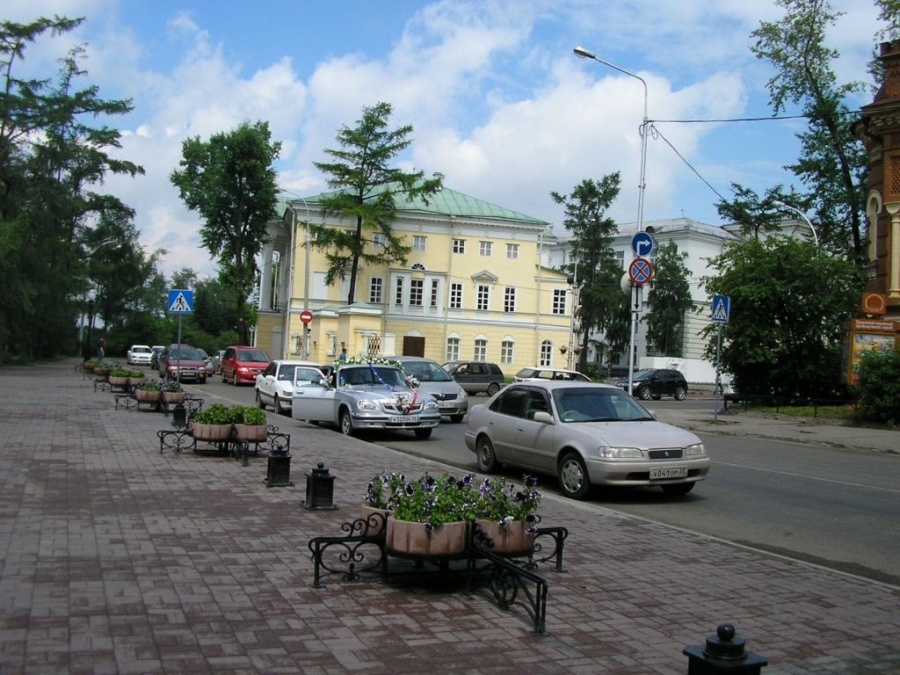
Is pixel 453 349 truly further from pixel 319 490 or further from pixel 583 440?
pixel 319 490

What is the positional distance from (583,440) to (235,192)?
51.3 metres

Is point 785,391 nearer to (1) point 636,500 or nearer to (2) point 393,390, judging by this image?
(2) point 393,390

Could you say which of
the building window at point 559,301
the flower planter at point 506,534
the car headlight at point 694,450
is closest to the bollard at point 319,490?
the flower planter at point 506,534

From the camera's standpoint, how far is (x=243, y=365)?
1702 inches

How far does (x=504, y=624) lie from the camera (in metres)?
5.55

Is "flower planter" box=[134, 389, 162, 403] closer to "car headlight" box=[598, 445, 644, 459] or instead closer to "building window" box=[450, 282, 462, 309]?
"car headlight" box=[598, 445, 644, 459]

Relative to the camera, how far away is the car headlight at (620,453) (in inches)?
436

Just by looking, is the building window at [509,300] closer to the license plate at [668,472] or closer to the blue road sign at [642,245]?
the blue road sign at [642,245]

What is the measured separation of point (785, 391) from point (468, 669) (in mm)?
28131

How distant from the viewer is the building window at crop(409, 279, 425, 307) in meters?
63.2

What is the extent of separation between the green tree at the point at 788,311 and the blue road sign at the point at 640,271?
12.0m

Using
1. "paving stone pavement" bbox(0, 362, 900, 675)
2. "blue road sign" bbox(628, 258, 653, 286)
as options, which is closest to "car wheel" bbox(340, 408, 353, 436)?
"blue road sign" bbox(628, 258, 653, 286)

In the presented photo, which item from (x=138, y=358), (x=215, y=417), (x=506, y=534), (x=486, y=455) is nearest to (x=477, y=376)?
(x=486, y=455)

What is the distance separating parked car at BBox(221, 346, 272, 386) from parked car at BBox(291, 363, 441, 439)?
73.5 ft
